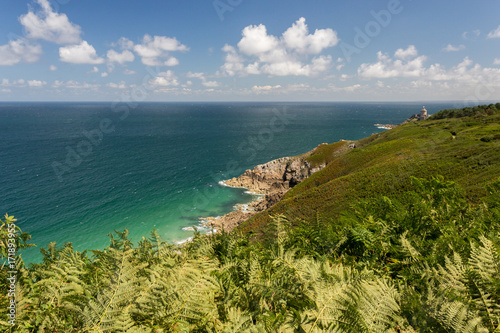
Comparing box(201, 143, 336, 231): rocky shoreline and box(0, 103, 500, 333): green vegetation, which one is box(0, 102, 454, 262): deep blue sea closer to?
box(201, 143, 336, 231): rocky shoreline

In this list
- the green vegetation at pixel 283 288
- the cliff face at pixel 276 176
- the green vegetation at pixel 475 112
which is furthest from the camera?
the green vegetation at pixel 475 112

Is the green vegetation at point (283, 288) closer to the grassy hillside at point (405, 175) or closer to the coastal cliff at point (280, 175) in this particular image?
the grassy hillside at point (405, 175)

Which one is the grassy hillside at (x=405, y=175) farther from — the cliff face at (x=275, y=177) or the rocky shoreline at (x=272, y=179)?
the cliff face at (x=275, y=177)

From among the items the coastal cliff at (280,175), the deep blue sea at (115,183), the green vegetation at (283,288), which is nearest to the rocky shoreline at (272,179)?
the coastal cliff at (280,175)

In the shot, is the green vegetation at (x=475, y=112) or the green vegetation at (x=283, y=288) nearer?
the green vegetation at (x=283, y=288)

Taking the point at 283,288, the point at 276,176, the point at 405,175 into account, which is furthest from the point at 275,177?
the point at 283,288

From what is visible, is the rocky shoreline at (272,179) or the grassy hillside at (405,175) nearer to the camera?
the grassy hillside at (405,175)

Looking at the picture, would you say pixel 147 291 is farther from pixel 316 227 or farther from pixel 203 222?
pixel 203 222

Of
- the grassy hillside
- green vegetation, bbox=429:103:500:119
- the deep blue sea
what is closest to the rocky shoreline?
the deep blue sea

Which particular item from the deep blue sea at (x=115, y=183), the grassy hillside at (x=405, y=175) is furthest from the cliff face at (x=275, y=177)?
the grassy hillside at (x=405, y=175)

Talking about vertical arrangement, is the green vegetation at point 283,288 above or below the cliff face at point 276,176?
above

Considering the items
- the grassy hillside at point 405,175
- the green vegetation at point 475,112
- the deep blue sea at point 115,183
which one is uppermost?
the green vegetation at point 475,112

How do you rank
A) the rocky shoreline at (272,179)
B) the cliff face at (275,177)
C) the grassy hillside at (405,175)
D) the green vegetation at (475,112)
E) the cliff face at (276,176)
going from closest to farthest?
the grassy hillside at (405,175), the rocky shoreline at (272,179), the cliff face at (275,177), the cliff face at (276,176), the green vegetation at (475,112)

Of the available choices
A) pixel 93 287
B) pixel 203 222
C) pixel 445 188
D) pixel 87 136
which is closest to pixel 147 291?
pixel 93 287
